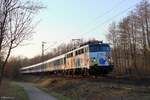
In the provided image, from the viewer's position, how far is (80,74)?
4512 cm

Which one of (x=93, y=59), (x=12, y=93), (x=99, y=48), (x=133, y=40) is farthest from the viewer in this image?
(x=133, y=40)

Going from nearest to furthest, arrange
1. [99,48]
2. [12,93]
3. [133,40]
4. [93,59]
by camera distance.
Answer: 1. [12,93]
2. [93,59]
3. [99,48]
4. [133,40]

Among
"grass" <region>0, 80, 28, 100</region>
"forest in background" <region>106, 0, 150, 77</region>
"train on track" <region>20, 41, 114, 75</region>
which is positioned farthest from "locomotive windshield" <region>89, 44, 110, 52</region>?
"forest in background" <region>106, 0, 150, 77</region>

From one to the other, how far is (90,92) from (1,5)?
12135 millimetres

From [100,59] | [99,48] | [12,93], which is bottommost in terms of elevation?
[12,93]

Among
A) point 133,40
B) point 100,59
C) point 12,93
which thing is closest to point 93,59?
point 100,59

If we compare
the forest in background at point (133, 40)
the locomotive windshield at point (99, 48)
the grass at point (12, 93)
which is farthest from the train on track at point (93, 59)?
the forest in background at point (133, 40)

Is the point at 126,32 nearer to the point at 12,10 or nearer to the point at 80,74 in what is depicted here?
the point at 80,74

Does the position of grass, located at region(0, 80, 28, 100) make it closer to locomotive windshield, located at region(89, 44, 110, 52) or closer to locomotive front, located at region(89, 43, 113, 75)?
locomotive front, located at region(89, 43, 113, 75)

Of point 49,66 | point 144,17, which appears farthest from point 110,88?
point 49,66

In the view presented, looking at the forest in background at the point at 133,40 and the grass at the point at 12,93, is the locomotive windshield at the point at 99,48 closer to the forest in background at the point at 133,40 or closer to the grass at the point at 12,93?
the grass at the point at 12,93

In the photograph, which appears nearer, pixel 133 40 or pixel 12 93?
pixel 12 93

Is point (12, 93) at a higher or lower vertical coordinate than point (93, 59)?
lower

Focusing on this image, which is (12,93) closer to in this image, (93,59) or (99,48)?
(93,59)
